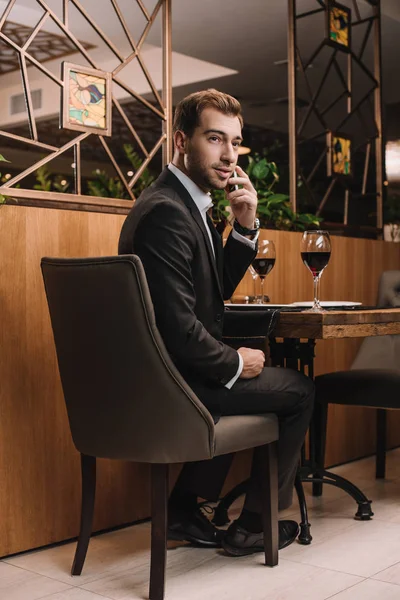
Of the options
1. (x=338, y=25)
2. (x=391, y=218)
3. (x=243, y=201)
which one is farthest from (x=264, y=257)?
(x=391, y=218)

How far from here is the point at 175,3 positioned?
396cm

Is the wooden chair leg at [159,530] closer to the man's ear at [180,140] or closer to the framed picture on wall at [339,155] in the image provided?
the man's ear at [180,140]

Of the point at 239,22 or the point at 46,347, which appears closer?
the point at 46,347

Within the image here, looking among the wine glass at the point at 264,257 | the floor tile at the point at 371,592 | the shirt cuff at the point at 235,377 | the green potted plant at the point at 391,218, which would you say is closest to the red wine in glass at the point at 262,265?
the wine glass at the point at 264,257

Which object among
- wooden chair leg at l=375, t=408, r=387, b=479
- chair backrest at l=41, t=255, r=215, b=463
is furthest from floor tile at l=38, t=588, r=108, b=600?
wooden chair leg at l=375, t=408, r=387, b=479

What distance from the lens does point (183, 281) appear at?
213 centimetres

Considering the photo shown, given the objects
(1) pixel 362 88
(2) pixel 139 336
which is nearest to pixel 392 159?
(1) pixel 362 88

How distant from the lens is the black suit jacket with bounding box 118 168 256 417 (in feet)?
6.89

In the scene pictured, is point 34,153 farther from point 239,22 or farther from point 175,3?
point 239,22

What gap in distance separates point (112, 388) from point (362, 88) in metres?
3.19

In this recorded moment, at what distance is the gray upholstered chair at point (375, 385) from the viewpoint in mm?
3061

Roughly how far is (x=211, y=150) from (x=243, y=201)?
19 cm

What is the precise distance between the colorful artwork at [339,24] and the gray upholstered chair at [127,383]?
275cm

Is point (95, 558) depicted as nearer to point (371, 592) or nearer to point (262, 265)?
point (371, 592)
